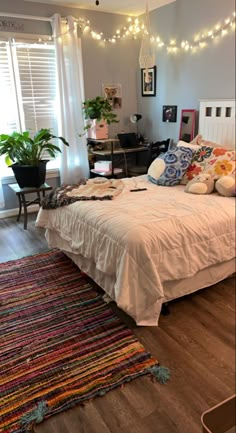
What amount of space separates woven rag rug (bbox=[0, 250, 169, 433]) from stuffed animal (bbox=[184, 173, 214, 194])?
953 millimetres

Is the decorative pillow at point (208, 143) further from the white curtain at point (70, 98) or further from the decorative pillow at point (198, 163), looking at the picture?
the white curtain at point (70, 98)

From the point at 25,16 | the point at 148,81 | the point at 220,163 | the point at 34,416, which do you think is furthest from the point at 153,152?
the point at 34,416

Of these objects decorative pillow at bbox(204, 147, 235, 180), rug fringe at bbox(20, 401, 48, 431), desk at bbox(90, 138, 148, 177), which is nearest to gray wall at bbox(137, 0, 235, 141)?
desk at bbox(90, 138, 148, 177)

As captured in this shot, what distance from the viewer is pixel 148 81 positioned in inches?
140

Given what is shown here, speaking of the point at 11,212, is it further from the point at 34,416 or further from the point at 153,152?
the point at 34,416

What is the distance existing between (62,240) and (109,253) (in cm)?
77

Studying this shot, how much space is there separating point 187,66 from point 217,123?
50 centimetres

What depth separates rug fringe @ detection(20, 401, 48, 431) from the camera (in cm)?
121

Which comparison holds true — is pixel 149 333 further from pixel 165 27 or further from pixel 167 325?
pixel 165 27

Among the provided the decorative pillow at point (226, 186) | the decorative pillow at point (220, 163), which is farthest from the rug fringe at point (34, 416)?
the decorative pillow at point (220, 163)

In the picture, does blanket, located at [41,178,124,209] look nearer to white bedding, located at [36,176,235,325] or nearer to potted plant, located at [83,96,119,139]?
white bedding, located at [36,176,235,325]

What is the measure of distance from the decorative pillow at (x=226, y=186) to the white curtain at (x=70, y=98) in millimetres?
1946

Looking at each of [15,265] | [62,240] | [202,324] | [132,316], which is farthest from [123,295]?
[15,265]

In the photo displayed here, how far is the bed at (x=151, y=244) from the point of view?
5.20ft
